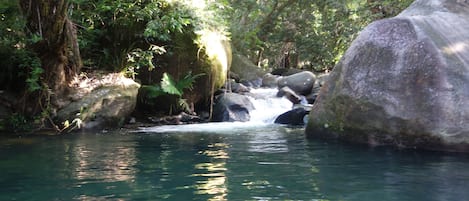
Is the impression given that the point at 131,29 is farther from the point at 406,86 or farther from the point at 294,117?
the point at 406,86

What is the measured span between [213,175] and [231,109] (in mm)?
7550

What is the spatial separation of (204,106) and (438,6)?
23.4 ft

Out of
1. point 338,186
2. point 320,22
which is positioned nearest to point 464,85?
point 338,186

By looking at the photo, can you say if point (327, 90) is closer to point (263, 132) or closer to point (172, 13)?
point (263, 132)

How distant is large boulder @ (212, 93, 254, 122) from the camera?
12.4m

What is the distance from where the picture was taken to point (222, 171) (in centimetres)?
524

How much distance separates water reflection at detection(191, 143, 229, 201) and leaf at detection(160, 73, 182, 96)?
4.56 meters

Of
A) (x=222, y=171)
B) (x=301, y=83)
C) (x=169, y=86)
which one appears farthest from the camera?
(x=301, y=83)

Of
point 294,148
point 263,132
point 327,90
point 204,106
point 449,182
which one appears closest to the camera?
point 449,182

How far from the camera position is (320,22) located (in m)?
23.3

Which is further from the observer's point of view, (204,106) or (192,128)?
(204,106)

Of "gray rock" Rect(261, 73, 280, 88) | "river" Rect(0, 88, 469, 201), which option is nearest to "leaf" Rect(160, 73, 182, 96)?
"river" Rect(0, 88, 469, 201)

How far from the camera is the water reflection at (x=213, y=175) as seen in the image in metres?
4.21

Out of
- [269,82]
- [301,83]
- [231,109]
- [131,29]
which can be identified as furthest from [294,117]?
[269,82]
